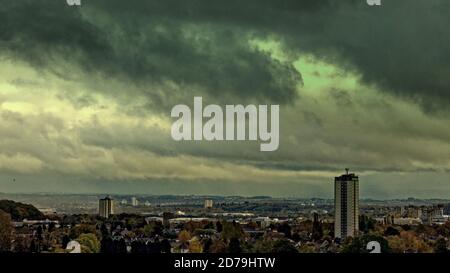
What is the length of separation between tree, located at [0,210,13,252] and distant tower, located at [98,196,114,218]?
8.15 feet

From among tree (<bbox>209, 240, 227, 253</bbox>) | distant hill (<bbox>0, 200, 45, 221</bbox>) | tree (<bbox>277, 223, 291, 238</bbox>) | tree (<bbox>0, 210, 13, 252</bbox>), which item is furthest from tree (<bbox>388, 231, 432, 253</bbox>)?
tree (<bbox>0, 210, 13, 252</bbox>)

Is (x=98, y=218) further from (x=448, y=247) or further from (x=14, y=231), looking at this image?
(x=448, y=247)

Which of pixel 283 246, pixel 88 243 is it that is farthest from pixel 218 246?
pixel 88 243

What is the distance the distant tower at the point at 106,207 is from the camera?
20.5 m

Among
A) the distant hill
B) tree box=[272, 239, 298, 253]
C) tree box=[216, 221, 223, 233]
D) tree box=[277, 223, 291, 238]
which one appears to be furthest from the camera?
tree box=[216, 221, 223, 233]

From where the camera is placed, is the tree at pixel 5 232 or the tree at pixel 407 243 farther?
the tree at pixel 5 232

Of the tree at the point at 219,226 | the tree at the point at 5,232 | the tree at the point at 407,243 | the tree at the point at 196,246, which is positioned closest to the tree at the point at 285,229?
the tree at the point at 219,226

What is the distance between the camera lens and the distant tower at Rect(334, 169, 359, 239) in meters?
19.4

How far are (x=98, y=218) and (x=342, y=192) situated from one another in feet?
23.3

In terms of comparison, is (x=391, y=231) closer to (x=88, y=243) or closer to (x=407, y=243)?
(x=407, y=243)

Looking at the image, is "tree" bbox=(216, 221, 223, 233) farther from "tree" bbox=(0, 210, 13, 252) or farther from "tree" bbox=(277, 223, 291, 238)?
"tree" bbox=(0, 210, 13, 252)

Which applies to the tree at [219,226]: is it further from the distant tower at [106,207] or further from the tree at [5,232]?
the tree at [5,232]

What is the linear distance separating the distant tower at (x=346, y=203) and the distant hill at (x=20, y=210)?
26.4ft
